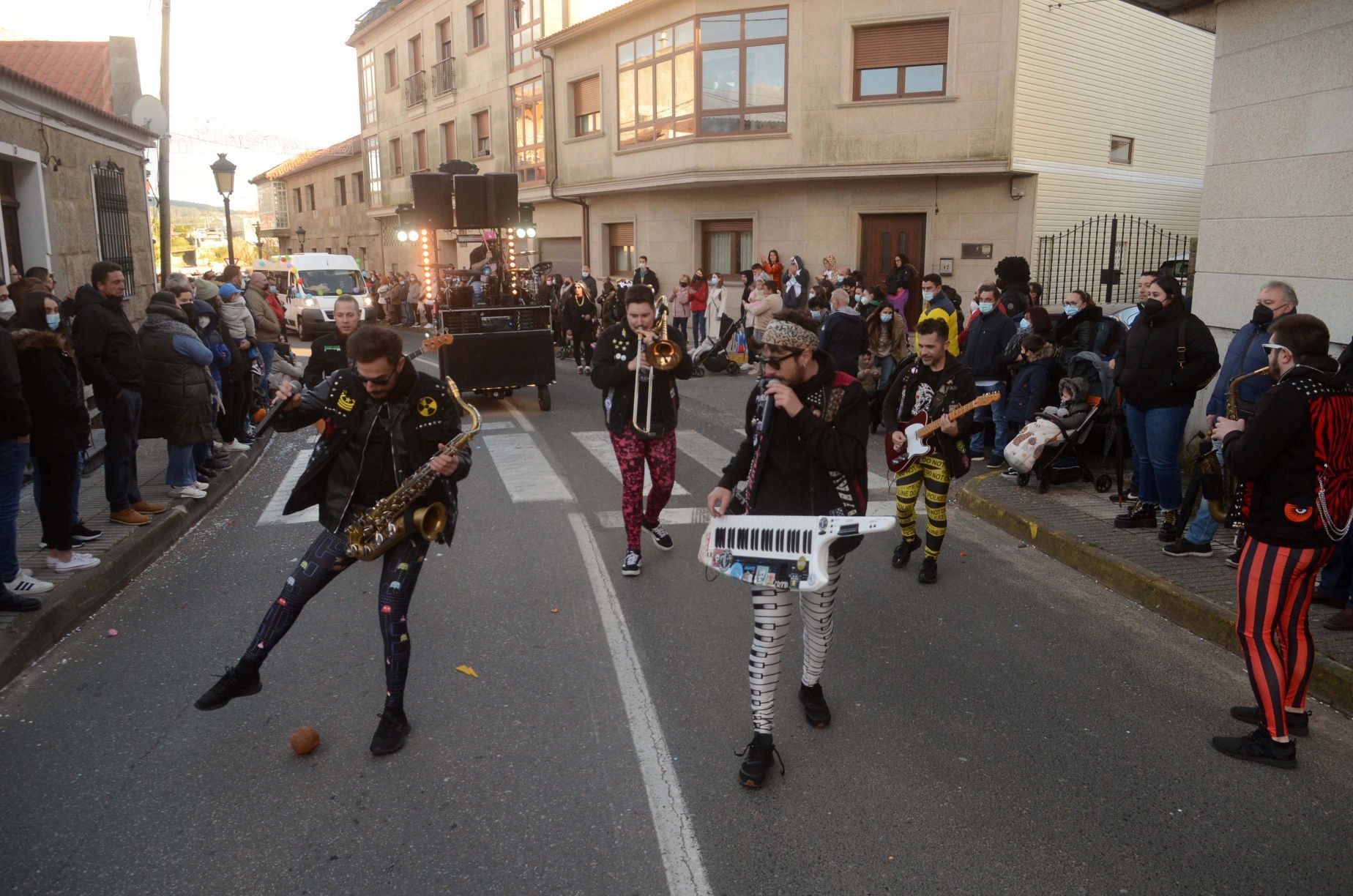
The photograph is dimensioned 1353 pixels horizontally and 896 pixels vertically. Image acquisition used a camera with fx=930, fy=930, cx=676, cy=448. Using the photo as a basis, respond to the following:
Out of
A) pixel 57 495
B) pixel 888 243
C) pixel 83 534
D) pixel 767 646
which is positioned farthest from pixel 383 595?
pixel 888 243

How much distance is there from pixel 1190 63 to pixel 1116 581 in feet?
66.2

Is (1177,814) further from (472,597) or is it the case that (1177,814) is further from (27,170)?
(27,170)

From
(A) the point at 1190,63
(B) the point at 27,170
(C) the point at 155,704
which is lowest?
(C) the point at 155,704

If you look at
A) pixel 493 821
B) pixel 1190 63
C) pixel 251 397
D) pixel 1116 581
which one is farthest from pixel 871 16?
pixel 493 821

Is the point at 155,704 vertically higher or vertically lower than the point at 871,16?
lower

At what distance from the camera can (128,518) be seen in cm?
709

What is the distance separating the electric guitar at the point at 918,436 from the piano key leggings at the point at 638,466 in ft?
4.75

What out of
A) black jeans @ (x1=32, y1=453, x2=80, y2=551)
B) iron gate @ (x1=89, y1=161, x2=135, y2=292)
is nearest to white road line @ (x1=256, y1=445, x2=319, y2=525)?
black jeans @ (x1=32, y1=453, x2=80, y2=551)

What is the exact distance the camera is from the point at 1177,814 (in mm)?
3559

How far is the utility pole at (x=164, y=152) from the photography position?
655 inches

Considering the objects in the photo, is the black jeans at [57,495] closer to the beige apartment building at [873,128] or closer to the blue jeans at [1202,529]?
the blue jeans at [1202,529]

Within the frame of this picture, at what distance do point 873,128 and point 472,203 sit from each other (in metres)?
8.25

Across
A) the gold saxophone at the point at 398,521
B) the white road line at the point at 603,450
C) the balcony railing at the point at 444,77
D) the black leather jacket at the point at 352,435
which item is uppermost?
the balcony railing at the point at 444,77

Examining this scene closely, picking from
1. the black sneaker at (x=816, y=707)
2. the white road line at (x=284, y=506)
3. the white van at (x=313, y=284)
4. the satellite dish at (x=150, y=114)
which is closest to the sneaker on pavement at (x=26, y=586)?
the white road line at (x=284, y=506)
